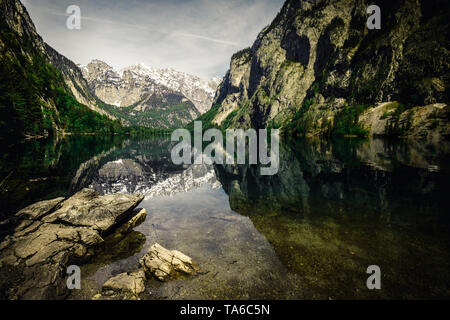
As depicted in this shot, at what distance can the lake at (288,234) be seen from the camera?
8703 mm

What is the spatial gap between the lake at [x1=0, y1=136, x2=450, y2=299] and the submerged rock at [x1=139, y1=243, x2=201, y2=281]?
0.49m

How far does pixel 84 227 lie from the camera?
12625mm

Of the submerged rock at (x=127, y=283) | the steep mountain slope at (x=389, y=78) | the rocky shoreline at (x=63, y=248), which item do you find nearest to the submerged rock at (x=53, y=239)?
the rocky shoreline at (x=63, y=248)

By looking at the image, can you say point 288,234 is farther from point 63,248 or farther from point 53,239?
point 53,239

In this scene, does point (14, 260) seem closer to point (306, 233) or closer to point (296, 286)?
point (296, 286)

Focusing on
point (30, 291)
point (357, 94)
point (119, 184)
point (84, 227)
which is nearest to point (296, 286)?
point (30, 291)

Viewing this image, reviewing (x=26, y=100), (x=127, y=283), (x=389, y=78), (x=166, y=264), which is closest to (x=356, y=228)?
(x=166, y=264)

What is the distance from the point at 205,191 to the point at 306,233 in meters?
14.2

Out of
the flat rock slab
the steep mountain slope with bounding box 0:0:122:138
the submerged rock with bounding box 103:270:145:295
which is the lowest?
the submerged rock with bounding box 103:270:145:295

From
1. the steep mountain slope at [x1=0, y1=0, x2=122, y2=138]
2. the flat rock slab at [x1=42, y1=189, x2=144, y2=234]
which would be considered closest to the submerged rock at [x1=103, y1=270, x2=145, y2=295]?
the flat rock slab at [x1=42, y1=189, x2=144, y2=234]

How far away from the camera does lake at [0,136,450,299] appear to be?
8.70 m

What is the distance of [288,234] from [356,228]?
15.7 ft

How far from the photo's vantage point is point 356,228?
541 inches

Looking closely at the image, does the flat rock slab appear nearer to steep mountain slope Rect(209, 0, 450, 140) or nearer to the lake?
the lake
